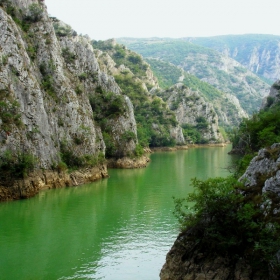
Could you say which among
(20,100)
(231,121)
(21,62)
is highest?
(21,62)

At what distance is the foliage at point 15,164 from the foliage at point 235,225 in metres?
19.4

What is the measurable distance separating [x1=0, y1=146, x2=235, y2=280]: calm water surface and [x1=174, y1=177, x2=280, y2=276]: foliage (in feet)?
12.4

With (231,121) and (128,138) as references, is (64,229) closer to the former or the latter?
(128,138)

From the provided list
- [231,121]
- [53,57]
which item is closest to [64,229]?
[53,57]

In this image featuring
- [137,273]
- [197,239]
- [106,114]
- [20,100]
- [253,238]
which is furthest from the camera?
[106,114]

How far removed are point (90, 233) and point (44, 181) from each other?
13.1m

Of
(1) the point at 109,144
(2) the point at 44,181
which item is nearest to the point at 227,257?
(2) the point at 44,181

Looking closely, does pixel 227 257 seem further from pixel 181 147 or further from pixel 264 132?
pixel 181 147

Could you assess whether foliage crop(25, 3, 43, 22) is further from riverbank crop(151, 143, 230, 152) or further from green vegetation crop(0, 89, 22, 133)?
riverbank crop(151, 143, 230, 152)

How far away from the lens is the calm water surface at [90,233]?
57.9ft

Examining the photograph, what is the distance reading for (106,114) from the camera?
183 feet

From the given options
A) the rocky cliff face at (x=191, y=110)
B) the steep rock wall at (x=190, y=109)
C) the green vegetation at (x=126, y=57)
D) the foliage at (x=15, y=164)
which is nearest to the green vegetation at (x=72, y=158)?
the foliage at (x=15, y=164)

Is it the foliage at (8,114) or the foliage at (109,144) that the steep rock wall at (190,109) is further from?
the foliage at (8,114)

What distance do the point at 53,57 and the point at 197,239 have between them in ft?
109
